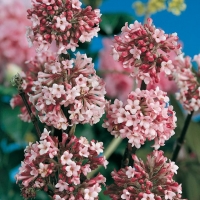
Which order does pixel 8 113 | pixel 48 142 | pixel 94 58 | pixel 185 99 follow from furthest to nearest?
pixel 94 58 → pixel 8 113 → pixel 185 99 → pixel 48 142

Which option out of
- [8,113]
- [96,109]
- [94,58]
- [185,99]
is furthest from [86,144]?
[94,58]

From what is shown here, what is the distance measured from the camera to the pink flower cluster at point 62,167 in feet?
1.49

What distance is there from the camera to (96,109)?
18.1 inches

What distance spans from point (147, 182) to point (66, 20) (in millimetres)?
162

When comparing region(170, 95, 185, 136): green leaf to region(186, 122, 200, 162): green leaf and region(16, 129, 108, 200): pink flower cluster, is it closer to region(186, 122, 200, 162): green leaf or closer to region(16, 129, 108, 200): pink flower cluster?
region(186, 122, 200, 162): green leaf

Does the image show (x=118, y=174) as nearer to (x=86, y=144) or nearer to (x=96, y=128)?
(x=86, y=144)

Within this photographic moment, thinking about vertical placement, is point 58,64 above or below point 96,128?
below

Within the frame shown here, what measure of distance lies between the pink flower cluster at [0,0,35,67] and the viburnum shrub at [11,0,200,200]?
0.58 metres

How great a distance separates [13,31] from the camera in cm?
104

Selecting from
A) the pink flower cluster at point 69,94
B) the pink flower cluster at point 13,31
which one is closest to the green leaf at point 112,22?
the pink flower cluster at point 13,31

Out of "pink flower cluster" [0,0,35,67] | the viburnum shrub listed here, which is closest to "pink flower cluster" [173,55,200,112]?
the viburnum shrub

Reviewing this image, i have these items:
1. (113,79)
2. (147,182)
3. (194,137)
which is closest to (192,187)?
(194,137)

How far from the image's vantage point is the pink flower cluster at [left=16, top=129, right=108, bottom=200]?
46cm

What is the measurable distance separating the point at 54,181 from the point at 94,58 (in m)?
0.63
